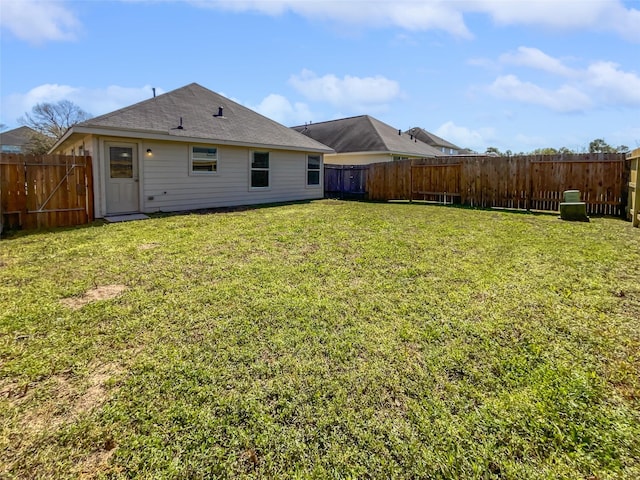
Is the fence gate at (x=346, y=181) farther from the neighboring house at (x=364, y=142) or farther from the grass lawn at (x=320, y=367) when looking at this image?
the grass lawn at (x=320, y=367)

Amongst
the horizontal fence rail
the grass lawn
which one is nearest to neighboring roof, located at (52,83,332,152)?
the horizontal fence rail

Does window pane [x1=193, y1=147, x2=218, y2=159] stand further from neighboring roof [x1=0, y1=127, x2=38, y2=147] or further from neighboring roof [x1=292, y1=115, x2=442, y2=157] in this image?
neighboring roof [x1=0, y1=127, x2=38, y2=147]

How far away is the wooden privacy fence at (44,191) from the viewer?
756cm

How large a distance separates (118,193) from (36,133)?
26.6 m

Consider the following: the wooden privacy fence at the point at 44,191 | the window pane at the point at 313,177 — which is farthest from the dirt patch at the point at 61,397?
the window pane at the point at 313,177

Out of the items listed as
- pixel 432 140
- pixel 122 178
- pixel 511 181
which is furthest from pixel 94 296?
pixel 432 140

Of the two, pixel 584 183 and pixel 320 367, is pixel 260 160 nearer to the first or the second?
pixel 584 183

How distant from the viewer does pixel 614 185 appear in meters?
9.93

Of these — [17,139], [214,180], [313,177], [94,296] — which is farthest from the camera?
[17,139]

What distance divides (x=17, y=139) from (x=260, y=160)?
2975 centimetres

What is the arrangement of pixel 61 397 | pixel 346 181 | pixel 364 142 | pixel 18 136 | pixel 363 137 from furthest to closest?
pixel 18 136 < pixel 363 137 < pixel 364 142 < pixel 346 181 < pixel 61 397

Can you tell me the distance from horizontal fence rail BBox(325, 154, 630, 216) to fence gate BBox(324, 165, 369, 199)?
2.84 feet

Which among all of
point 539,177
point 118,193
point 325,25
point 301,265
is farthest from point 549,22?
point 118,193

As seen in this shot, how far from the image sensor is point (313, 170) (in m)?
16.0
